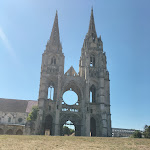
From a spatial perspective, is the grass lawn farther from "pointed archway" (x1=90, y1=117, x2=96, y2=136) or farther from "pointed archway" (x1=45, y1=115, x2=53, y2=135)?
"pointed archway" (x1=90, y1=117, x2=96, y2=136)

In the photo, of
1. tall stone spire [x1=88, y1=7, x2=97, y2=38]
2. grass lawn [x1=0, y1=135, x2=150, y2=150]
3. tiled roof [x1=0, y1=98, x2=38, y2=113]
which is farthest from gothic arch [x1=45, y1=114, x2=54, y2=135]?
tall stone spire [x1=88, y1=7, x2=97, y2=38]

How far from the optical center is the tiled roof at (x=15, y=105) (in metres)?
46.7

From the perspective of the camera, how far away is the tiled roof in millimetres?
46656

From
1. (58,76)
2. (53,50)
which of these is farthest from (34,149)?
(53,50)

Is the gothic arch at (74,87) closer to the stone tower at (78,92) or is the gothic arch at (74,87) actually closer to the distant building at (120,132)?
the stone tower at (78,92)

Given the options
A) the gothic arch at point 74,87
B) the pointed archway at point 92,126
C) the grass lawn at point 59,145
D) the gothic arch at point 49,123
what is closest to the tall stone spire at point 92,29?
the gothic arch at point 74,87

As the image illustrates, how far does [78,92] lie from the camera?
44406 mm

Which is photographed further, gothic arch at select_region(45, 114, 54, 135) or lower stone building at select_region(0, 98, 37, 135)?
lower stone building at select_region(0, 98, 37, 135)

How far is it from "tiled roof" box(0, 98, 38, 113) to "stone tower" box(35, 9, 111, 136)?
10830mm

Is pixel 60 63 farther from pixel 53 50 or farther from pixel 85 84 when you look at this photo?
pixel 85 84

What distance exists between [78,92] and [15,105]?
17855mm

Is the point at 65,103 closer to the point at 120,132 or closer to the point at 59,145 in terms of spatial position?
the point at 120,132

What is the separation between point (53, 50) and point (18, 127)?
67.5 feet

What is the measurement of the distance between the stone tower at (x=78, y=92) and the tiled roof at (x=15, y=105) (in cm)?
1083
